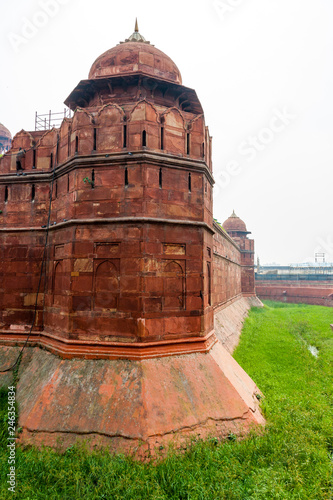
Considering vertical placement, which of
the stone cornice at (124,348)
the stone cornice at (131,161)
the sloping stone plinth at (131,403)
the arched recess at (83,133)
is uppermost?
the arched recess at (83,133)

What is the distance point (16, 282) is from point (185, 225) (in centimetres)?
417

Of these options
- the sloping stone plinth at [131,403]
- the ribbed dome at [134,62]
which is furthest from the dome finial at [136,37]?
the sloping stone plinth at [131,403]

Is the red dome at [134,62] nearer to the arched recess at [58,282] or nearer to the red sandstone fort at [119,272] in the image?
the red sandstone fort at [119,272]

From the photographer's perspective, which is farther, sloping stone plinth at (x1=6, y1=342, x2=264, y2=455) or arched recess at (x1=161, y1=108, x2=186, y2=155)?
arched recess at (x1=161, y1=108, x2=186, y2=155)

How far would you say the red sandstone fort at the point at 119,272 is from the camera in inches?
189

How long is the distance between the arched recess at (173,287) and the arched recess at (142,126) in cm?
240

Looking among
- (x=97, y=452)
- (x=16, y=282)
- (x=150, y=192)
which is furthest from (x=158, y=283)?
(x=16, y=282)

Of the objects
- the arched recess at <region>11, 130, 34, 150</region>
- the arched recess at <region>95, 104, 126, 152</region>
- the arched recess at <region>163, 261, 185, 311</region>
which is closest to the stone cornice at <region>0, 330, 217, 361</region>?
the arched recess at <region>163, 261, 185, 311</region>

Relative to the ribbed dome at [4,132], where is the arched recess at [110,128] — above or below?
below

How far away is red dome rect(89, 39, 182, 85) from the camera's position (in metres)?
6.82

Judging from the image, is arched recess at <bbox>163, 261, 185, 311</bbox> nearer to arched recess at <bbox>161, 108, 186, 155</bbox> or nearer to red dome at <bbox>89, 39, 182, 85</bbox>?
arched recess at <bbox>161, 108, 186, 155</bbox>

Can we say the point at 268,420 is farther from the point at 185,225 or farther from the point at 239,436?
the point at 185,225

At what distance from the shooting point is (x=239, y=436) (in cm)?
477

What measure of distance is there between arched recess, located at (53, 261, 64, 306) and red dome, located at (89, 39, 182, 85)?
440 centimetres
